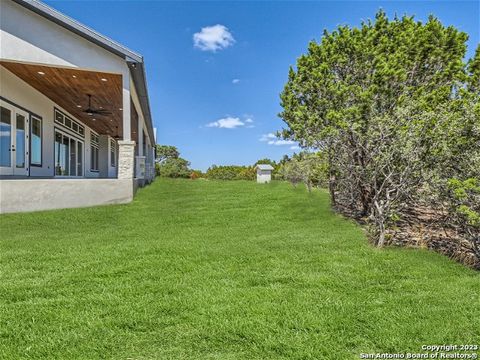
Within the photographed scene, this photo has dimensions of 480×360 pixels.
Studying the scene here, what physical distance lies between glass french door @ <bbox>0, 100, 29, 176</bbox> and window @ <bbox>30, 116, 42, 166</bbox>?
55 cm

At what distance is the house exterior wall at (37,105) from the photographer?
1068 cm

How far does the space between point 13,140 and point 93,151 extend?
11359 millimetres

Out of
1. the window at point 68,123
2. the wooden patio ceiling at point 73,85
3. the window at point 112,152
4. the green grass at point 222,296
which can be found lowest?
the green grass at point 222,296

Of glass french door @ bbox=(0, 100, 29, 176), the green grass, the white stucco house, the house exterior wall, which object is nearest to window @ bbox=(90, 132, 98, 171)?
the house exterior wall

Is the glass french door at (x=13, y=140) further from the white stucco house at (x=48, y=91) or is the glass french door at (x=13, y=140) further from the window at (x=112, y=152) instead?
the window at (x=112, y=152)

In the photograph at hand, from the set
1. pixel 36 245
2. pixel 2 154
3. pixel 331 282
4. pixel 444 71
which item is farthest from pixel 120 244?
pixel 444 71

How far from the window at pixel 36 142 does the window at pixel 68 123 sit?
205 centimetres

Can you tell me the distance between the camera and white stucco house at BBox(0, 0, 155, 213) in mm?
9262

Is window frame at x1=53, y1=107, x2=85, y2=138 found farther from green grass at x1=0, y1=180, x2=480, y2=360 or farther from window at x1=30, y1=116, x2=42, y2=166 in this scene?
green grass at x1=0, y1=180, x2=480, y2=360

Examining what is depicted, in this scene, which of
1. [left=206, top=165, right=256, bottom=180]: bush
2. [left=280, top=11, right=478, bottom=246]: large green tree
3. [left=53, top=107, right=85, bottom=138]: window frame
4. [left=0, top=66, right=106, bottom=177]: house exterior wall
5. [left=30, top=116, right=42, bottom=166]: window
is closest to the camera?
[left=280, top=11, right=478, bottom=246]: large green tree

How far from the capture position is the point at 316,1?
43.5ft

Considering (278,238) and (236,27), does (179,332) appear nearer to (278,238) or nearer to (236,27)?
(278,238)

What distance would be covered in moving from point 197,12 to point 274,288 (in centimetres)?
1729

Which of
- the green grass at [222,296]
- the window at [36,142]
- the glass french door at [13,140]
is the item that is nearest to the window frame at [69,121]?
the window at [36,142]
